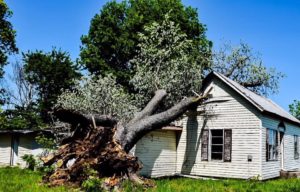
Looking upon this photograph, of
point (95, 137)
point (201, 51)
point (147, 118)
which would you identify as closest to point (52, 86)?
point (201, 51)

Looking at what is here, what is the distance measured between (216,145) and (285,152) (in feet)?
18.0

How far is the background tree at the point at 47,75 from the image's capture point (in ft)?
133

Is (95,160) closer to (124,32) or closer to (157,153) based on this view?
(157,153)

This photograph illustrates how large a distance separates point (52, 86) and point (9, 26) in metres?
12.6

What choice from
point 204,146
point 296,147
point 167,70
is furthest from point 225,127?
point 167,70

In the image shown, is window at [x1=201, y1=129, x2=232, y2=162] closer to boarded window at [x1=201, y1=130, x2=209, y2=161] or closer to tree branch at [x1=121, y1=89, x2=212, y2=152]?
boarded window at [x1=201, y1=130, x2=209, y2=161]

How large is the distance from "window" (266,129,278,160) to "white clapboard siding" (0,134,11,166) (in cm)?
1912

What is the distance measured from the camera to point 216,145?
21672 mm

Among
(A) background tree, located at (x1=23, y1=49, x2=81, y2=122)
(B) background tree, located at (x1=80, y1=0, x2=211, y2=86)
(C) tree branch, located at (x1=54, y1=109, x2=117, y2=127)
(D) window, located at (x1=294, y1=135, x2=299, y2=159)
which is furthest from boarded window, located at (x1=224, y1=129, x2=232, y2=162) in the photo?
(A) background tree, located at (x1=23, y1=49, x2=81, y2=122)

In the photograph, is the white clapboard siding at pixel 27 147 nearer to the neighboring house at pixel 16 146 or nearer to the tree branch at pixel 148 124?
the neighboring house at pixel 16 146

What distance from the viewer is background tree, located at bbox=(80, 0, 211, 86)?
36.6 meters

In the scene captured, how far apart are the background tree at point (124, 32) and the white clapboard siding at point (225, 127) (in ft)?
46.8

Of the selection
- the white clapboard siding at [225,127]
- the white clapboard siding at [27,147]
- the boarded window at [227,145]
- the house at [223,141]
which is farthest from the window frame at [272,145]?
the white clapboard siding at [27,147]

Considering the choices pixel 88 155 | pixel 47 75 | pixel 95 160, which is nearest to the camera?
pixel 95 160
